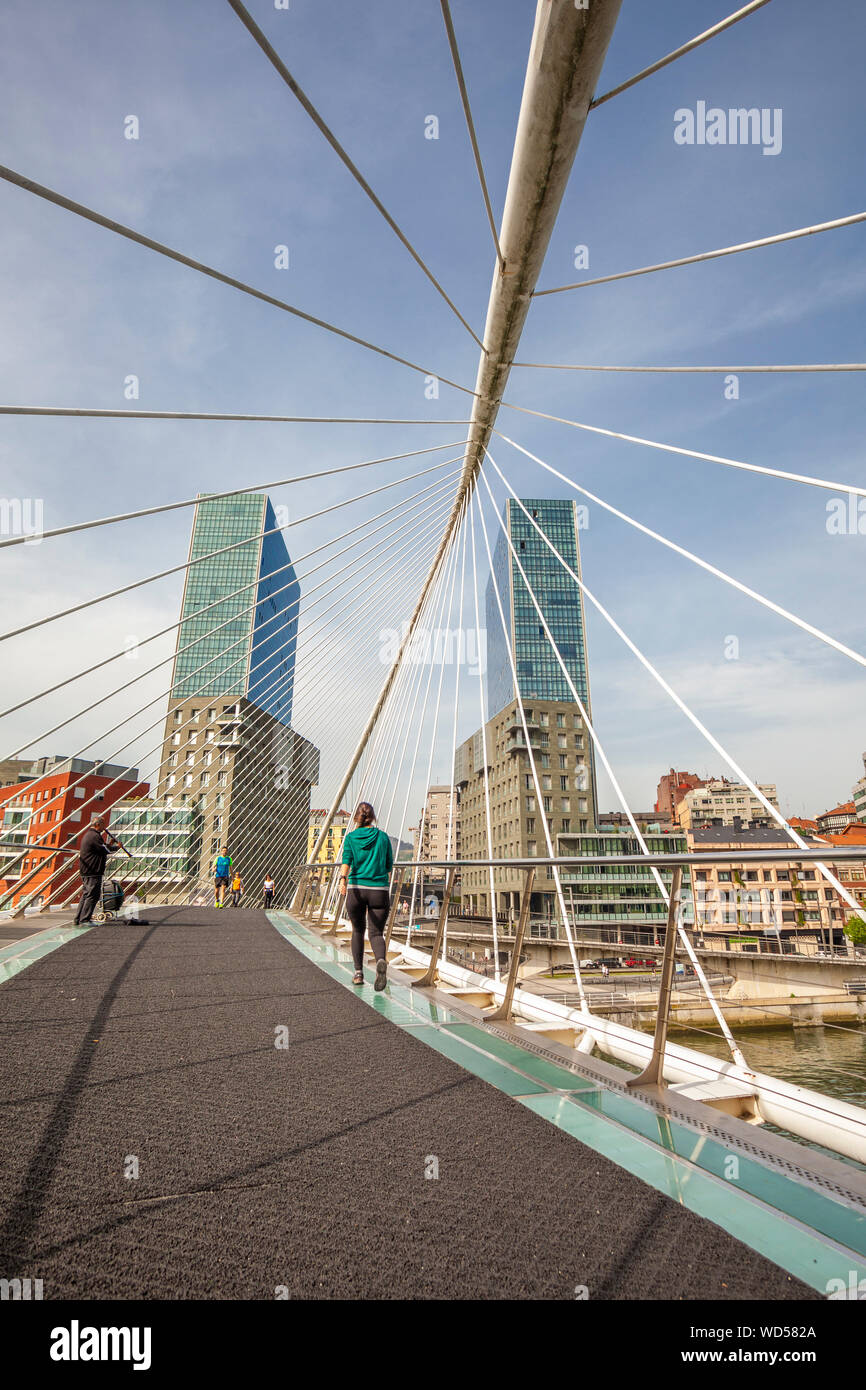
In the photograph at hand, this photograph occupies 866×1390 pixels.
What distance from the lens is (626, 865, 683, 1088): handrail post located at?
266 cm

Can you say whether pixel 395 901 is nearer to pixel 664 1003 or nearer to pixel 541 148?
pixel 664 1003

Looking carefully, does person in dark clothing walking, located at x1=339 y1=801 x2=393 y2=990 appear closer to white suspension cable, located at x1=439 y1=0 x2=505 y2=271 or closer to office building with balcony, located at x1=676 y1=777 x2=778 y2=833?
white suspension cable, located at x1=439 y1=0 x2=505 y2=271

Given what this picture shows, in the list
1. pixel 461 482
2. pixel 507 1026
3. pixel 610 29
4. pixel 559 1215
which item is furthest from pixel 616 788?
pixel 461 482

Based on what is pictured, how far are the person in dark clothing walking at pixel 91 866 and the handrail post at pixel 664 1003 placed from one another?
23.7ft

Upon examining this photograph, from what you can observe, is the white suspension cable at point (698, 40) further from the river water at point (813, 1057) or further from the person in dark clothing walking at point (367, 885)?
the river water at point (813, 1057)

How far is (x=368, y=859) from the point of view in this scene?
5.10 metres

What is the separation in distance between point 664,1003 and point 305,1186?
1450mm

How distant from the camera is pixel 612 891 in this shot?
1797 inches

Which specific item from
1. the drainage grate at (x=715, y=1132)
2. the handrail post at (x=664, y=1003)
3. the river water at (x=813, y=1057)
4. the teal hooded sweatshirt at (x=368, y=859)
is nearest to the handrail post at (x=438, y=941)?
the teal hooded sweatshirt at (x=368, y=859)

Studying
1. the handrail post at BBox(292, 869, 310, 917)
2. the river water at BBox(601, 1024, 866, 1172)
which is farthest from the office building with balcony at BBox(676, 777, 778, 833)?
the handrail post at BBox(292, 869, 310, 917)

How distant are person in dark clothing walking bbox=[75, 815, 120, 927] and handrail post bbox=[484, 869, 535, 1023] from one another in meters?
6.08
